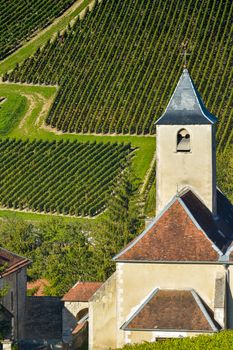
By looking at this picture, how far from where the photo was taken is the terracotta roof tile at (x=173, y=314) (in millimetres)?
41562

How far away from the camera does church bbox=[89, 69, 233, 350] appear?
138ft

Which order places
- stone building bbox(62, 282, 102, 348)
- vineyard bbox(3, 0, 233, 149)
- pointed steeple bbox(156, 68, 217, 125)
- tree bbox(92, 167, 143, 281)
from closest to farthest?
pointed steeple bbox(156, 68, 217, 125)
stone building bbox(62, 282, 102, 348)
tree bbox(92, 167, 143, 281)
vineyard bbox(3, 0, 233, 149)

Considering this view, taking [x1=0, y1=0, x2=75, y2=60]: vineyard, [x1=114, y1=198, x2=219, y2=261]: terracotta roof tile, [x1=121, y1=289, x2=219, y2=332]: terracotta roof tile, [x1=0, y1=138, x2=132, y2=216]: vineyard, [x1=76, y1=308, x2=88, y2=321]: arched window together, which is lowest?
[x1=121, y1=289, x2=219, y2=332]: terracotta roof tile

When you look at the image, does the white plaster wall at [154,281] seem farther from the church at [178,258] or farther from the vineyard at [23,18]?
the vineyard at [23,18]

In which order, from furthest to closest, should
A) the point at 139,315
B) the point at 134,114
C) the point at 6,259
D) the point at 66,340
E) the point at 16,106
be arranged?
the point at 16,106, the point at 134,114, the point at 6,259, the point at 66,340, the point at 139,315

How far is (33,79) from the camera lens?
120312 millimetres

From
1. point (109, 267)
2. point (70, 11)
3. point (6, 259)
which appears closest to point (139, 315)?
point (6, 259)

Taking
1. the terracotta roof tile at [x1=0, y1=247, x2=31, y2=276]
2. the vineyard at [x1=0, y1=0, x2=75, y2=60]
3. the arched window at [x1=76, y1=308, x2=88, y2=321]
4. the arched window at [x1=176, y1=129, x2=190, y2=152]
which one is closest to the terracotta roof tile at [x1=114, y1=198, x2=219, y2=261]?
the arched window at [x1=176, y1=129, x2=190, y2=152]

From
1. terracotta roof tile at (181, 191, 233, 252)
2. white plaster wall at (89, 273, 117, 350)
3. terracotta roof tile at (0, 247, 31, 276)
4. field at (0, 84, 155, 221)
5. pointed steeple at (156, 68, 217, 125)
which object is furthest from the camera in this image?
field at (0, 84, 155, 221)

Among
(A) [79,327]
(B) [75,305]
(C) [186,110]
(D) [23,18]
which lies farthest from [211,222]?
(D) [23,18]

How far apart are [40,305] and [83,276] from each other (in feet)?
26.0

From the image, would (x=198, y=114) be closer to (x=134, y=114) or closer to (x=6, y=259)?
(x=6, y=259)

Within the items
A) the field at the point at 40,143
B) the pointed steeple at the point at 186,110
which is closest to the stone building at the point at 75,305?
the pointed steeple at the point at 186,110

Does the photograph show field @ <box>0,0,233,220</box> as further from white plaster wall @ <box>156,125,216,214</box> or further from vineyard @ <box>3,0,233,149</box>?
white plaster wall @ <box>156,125,216,214</box>
